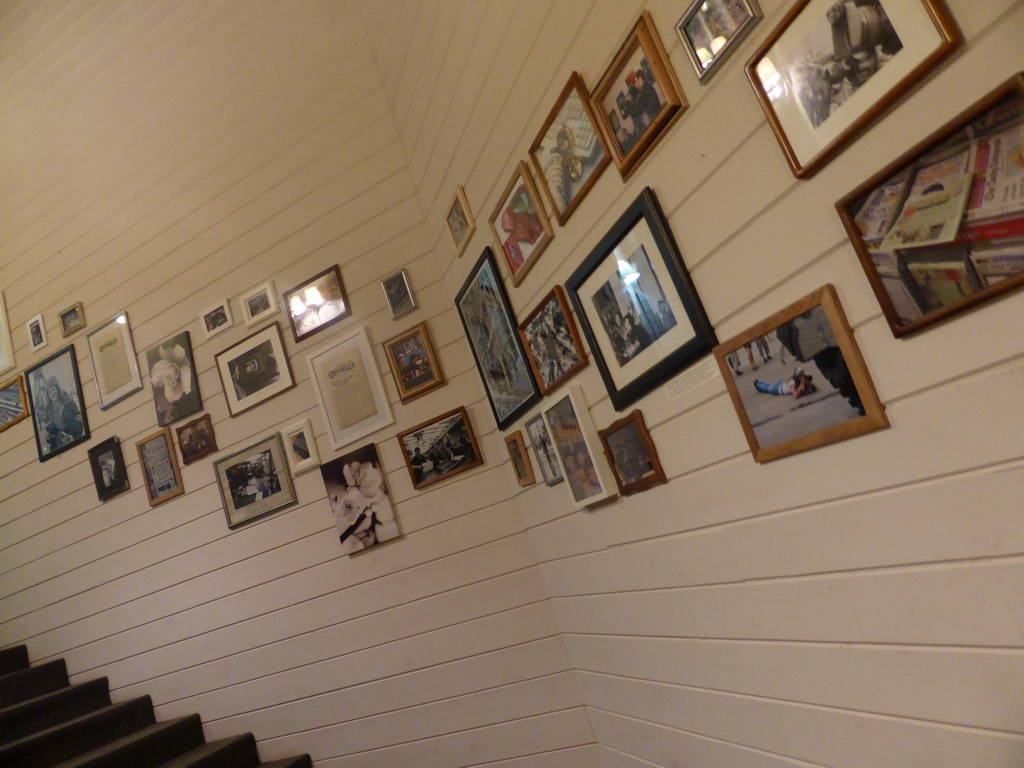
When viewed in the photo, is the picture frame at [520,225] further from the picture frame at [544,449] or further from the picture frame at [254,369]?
the picture frame at [254,369]

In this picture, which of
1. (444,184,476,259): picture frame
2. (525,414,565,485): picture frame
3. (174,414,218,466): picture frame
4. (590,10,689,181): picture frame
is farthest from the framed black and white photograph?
(590,10,689,181): picture frame

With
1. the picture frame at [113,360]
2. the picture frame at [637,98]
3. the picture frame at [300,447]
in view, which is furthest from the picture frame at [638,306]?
the picture frame at [113,360]

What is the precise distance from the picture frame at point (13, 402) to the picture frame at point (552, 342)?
11.4 feet

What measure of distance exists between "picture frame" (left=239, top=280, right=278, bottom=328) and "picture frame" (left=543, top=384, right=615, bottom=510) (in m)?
1.76

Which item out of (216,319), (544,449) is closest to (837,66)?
(544,449)

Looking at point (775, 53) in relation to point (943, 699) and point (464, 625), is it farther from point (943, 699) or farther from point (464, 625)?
point (464, 625)

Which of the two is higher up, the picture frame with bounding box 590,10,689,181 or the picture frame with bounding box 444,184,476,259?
the picture frame with bounding box 444,184,476,259

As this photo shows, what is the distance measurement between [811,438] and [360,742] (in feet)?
8.64

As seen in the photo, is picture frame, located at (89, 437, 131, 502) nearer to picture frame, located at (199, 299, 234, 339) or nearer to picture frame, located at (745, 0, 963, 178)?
picture frame, located at (199, 299, 234, 339)

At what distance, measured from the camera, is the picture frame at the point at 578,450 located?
209 cm

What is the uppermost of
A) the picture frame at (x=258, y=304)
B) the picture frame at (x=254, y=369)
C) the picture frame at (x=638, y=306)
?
the picture frame at (x=258, y=304)

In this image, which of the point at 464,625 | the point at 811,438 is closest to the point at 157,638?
the point at 464,625

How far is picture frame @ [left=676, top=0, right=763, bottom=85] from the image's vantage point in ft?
4.01

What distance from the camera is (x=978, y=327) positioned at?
96 cm
